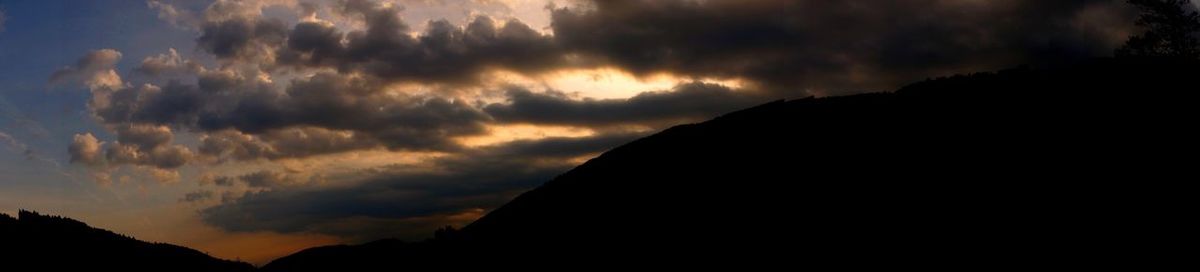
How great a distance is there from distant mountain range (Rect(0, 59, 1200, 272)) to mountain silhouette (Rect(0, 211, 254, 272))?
13 cm

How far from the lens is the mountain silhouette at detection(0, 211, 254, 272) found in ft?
84.2

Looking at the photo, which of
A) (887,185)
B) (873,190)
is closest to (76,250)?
(873,190)

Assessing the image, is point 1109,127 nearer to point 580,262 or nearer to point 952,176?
point 952,176

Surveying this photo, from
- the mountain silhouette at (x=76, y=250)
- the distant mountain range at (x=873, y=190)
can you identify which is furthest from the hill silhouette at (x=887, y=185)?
the mountain silhouette at (x=76, y=250)

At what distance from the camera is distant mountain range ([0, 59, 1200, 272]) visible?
70.0 ft

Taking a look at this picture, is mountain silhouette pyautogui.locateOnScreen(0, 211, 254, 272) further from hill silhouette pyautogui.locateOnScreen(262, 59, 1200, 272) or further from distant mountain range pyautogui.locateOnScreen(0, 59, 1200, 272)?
hill silhouette pyautogui.locateOnScreen(262, 59, 1200, 272)

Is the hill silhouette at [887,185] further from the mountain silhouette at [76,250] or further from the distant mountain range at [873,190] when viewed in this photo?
the mountain silhouette at [76,250]

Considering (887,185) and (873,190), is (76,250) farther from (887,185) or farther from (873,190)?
(887,185)

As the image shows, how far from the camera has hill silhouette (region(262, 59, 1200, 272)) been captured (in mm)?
21328

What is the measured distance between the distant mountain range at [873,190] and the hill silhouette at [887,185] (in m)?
0.07

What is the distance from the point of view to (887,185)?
25281 millimetres

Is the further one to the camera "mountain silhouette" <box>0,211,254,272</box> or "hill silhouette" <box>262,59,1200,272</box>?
"mountain silhouette" <box>0,211,254,272</box>

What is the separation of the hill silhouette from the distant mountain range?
67 millimetres

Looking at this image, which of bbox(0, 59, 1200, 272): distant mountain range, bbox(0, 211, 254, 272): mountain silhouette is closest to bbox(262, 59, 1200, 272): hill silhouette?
bbox(0, 59, 1200, 272): distant mountain range
